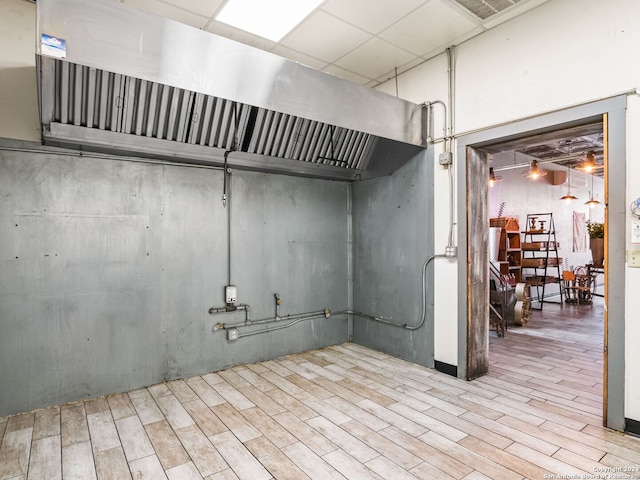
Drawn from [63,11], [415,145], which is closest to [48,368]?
[63,11]

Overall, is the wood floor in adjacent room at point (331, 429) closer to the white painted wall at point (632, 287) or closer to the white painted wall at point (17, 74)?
the white painted wall at point (632, 287)

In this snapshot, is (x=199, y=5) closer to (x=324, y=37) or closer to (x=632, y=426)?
(x=324, y=37)

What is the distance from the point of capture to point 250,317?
380cm

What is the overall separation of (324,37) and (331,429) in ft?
10.6

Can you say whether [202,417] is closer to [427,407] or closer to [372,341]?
[427,407]

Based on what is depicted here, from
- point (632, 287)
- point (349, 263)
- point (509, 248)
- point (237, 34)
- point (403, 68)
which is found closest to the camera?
point (632, 287)

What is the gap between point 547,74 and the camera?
273 cm

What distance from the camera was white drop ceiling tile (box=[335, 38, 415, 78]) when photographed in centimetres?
337

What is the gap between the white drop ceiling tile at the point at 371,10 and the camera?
8.92ft

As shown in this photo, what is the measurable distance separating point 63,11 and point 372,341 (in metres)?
3.96

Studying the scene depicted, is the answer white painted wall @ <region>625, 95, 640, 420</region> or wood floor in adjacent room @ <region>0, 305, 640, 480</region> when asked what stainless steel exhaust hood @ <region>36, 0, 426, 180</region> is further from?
wood floor in adjacent room @ <region>0, 305, 640, 480</region>

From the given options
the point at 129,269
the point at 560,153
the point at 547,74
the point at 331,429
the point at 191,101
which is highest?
the point at 560,153

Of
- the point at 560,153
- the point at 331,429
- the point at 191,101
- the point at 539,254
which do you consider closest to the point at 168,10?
the point at 191,101

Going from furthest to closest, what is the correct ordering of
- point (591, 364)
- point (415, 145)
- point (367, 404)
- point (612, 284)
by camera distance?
1. point (591, 364)
2. point (415, 145)
3. point (367, 404)
4. point (612, 284)
